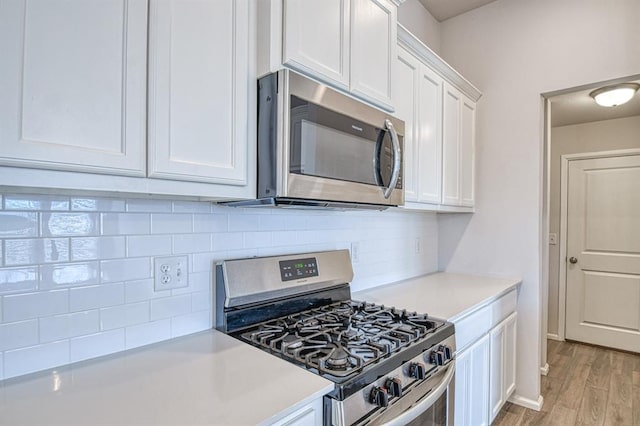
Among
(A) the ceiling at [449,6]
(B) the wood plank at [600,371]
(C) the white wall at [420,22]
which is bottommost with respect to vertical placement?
(B) the wood plank at [600,371]

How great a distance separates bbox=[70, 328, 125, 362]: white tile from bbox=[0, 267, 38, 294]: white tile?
201 millimetres

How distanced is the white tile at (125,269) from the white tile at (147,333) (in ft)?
0.54

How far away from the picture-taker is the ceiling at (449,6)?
8.60 feet

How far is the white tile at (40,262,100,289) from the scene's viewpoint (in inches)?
38.9

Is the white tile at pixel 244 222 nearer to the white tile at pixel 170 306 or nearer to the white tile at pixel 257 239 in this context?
the white tile at pixel 257 239

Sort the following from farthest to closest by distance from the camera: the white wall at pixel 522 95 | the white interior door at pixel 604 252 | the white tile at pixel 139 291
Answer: the white interior door at pixel 604 252
the white wall at pixel 522 95
the white tile at pixel 139 291

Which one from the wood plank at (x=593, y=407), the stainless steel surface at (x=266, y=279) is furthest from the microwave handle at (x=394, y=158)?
the wood plank at (x=593, y=407)

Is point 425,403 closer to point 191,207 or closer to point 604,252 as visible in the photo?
point 191,207

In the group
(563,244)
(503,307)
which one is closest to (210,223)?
(503,307)

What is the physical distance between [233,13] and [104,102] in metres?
0.50

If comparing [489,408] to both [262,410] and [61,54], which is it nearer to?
[262,410]

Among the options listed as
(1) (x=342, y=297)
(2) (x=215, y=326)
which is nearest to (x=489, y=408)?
(1) (x=342, y=297)

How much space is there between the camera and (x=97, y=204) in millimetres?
1078

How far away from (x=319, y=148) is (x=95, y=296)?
33.7 inches
